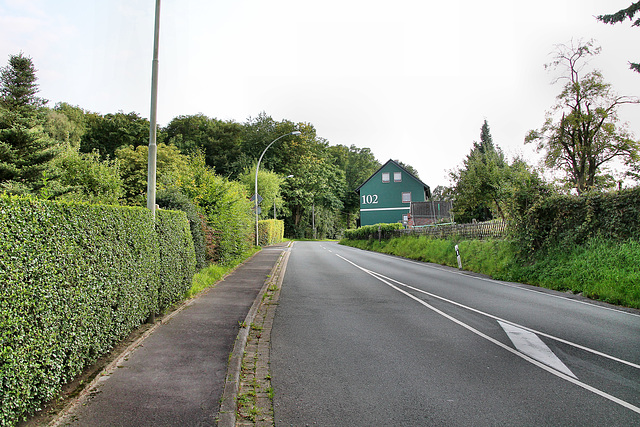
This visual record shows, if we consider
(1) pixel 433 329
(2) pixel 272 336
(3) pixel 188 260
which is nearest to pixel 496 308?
(1) pixel 433 329

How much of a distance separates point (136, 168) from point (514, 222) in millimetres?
50287

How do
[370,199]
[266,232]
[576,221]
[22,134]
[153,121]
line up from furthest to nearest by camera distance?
[370,199]
[266,232]
[22,134]
[576,221]
[153,121]

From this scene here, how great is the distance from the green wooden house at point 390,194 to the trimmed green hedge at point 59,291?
54420 mm

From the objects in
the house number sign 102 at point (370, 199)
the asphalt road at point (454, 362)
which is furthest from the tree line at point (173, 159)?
the house number sign 102 at point (370, 199)

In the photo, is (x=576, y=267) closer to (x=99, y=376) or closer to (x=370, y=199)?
(x=99, y=376)

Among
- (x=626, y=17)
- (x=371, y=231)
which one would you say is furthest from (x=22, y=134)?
(x=626, y=17)

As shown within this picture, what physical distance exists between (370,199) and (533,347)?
54508 mm

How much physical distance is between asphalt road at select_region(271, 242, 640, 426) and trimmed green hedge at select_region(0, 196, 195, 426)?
6.77 feet

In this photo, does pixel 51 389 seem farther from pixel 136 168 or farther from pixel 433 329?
pixel 136 168

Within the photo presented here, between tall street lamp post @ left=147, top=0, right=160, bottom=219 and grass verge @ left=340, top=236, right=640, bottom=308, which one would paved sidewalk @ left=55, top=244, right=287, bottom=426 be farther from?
grass verge @ left=340, top=236, right=640, bottom=308

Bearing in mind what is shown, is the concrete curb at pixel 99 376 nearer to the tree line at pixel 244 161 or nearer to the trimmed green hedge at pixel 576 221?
the tree line at pixel 244 161

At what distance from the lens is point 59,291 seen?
3637 mm

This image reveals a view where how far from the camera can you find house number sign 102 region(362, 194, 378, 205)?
59.6 metres

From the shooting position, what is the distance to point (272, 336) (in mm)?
6320
